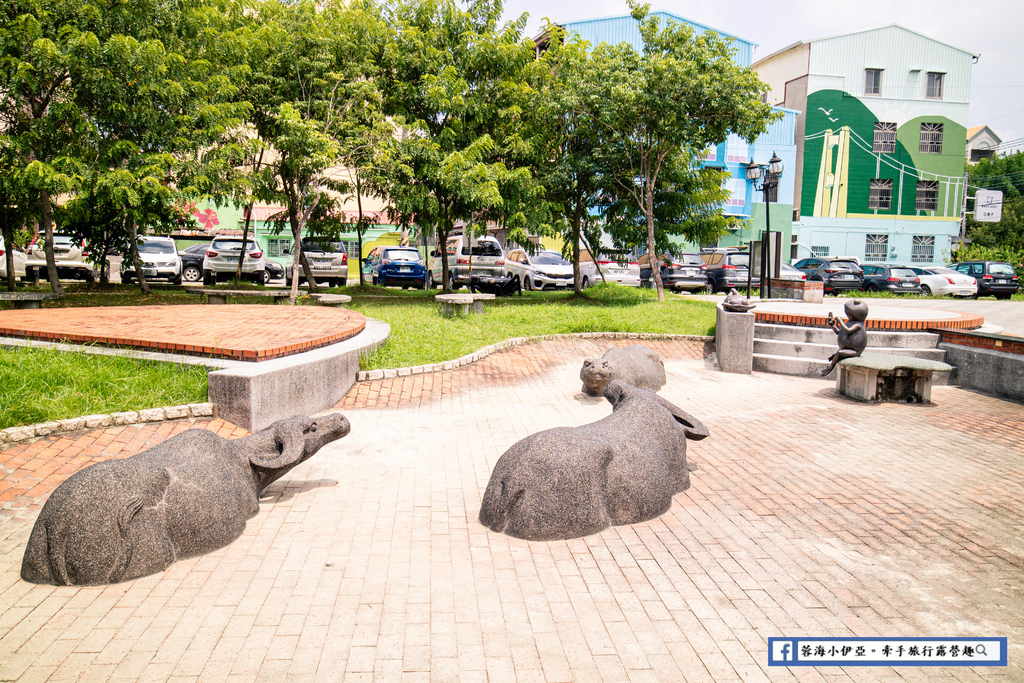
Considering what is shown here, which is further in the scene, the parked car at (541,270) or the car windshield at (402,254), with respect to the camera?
the car windshield at (402,254)

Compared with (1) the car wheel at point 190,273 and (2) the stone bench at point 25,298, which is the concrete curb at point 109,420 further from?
(1) the car wheel at point 190,273

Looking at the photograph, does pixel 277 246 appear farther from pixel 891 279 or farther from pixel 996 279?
pixel 996 279

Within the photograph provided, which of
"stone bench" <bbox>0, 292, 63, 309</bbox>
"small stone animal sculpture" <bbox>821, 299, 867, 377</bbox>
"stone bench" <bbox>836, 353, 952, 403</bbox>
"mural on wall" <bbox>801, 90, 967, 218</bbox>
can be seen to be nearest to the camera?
"stone bench" <bbox>836, 353, 952, 403</bbox>

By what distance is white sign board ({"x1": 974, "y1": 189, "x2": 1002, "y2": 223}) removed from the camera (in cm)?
4531

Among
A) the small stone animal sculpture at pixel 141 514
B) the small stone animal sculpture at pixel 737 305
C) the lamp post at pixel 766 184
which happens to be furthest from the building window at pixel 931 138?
the small stone animal sculpture at pixel 141 514

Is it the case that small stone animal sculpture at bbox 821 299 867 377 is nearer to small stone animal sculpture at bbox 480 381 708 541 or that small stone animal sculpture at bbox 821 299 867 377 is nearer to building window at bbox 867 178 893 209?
small stone animal sculpture at bbox 480 381 708 541

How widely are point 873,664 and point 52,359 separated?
738 cm

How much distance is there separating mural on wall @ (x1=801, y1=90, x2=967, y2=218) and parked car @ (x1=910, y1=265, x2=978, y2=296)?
14.8 meters

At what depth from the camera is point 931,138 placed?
40.0 metres

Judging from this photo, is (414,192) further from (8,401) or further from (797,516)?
(797,516)

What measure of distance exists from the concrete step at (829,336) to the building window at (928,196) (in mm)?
35949

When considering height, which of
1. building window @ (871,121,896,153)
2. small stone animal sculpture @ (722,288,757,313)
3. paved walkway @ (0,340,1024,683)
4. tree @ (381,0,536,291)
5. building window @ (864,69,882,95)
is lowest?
paved walkway @ (0,340,1024,683)

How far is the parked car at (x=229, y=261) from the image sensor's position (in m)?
22.6

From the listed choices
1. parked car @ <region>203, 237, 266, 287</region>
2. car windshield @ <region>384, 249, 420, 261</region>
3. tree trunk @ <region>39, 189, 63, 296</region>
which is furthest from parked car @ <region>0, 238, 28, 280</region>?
car windshield @ <region>384, 249, 420, 261</region>
